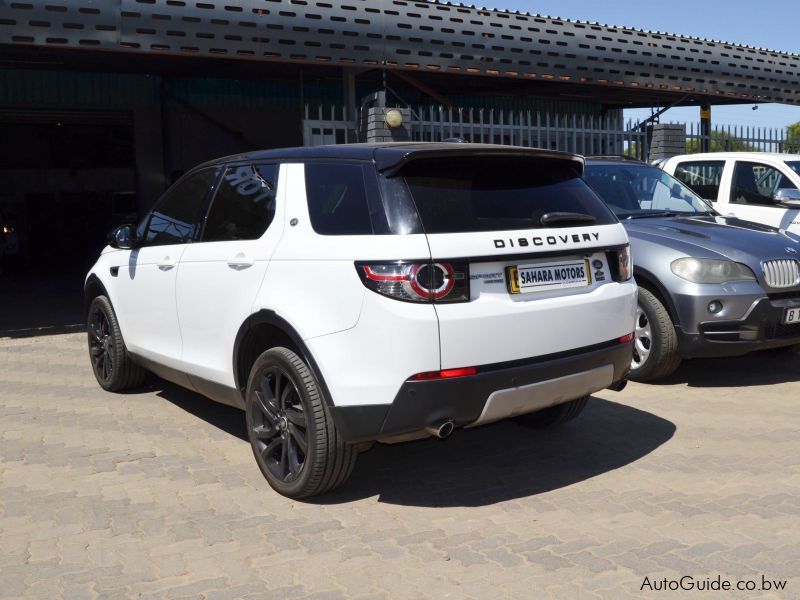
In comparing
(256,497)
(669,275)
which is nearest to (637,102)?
(669,275)

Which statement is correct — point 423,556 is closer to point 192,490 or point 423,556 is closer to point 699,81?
point 192,490

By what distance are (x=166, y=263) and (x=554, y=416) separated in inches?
102

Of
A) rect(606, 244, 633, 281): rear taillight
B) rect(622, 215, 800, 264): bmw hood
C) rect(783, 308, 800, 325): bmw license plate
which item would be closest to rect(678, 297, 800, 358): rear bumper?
rect(783, 308, 800, 325): bmw license plate

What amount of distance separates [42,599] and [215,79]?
619 inches

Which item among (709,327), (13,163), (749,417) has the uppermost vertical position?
(13,163)

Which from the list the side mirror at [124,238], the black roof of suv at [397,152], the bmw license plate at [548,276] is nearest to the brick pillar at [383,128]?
the side mirror at [124,238]

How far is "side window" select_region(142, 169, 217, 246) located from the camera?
200 inches

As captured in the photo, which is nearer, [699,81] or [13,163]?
[699,81]

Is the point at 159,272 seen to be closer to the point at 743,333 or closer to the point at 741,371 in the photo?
the point at 743,333

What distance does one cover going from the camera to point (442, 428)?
3.71m

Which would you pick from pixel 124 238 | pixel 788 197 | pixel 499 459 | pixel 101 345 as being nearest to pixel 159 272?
pixel 124 238

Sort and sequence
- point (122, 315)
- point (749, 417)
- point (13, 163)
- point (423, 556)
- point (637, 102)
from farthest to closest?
1. point (13, 163)
2. point (637, 102)
3. point (122, 315)
4. point (749, 417)
5. point (423, 556)

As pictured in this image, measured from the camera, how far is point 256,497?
4273mm

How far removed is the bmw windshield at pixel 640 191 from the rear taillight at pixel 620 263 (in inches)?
116
